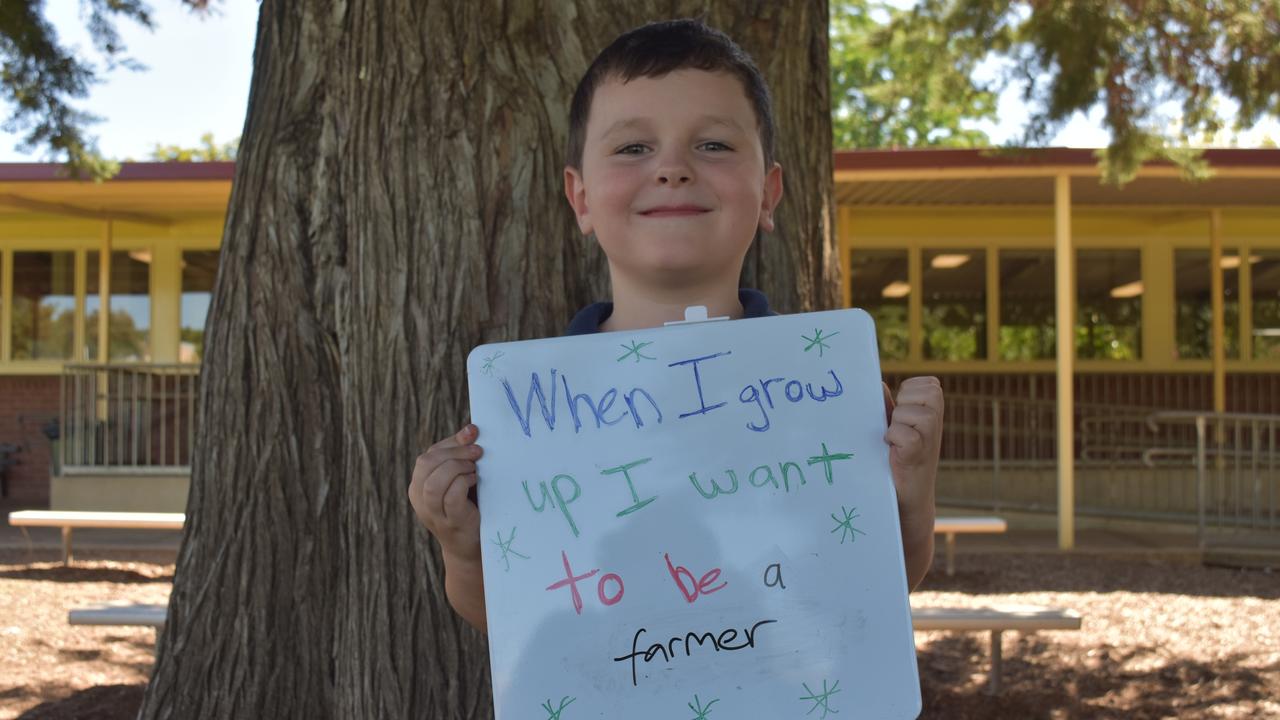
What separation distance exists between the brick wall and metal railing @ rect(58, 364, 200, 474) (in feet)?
2.16

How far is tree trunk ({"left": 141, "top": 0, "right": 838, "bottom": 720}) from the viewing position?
2746mm

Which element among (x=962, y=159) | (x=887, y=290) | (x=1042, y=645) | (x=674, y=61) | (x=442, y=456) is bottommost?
(x=1042, y=645)

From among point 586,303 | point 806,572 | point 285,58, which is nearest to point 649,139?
point 806,572

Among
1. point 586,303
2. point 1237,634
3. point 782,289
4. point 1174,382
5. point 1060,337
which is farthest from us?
point 1174,382

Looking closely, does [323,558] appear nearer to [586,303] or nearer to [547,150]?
[586,303]

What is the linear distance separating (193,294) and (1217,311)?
40.7ft

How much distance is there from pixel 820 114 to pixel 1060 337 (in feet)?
26.7

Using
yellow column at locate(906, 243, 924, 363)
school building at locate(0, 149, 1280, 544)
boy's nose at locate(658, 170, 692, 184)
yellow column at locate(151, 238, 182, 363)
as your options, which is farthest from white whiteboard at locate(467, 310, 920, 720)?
yellow column at locate(151, 238, 182, 363)

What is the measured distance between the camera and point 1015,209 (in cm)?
1363

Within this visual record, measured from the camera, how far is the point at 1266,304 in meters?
13.9

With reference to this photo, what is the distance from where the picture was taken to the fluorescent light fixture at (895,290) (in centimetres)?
1391

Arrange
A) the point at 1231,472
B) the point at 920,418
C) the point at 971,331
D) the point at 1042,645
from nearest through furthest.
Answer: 1. the point at 920,418
2. the point at 1042,645
3. the point at 1231,472
4. the point at 971,331

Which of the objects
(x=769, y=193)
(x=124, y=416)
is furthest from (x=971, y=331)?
(x=769, y=193)

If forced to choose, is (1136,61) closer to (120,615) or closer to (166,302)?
(120,615)
